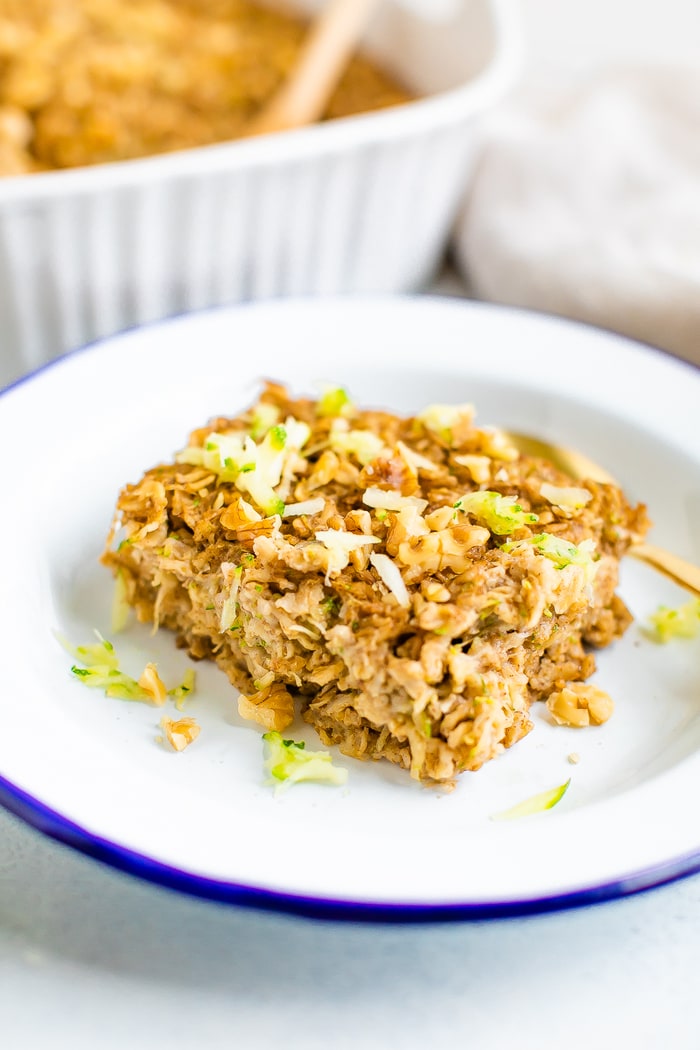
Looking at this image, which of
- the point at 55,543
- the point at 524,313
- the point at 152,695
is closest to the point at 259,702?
the point at 152,695

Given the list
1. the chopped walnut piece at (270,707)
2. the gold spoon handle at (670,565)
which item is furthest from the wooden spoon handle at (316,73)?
the chopped walnut piece at (270,707)

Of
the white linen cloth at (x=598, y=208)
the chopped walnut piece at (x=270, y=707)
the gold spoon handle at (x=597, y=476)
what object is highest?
the white linen cloth at (x=598, y=208)

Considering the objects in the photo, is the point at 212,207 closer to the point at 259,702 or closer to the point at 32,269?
the point at 32,269

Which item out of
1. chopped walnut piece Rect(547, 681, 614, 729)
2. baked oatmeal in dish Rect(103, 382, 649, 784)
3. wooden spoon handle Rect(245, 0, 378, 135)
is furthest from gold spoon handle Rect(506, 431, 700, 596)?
wooden spoon handle Rect(245, 0, 378, 135)

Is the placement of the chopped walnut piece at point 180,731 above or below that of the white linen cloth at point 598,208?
below

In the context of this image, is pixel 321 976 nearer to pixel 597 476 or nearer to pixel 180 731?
pixel 180 731

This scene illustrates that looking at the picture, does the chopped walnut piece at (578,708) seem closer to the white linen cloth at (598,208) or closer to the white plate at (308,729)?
the white plate at (308,729)

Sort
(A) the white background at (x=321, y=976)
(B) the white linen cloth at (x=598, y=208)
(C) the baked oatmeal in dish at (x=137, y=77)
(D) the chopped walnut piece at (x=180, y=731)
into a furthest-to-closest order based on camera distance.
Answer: (C) the baked oatmeal in dish at (x=137, y=77), (B) the white linen cloth at (x=598, y=208), (D) the chopped walnut piece at (x=180, y=731), (A) the white background at (x=321, y=976)

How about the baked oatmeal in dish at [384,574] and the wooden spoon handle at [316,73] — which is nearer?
the baked oatmeal in dish at [384,574]
